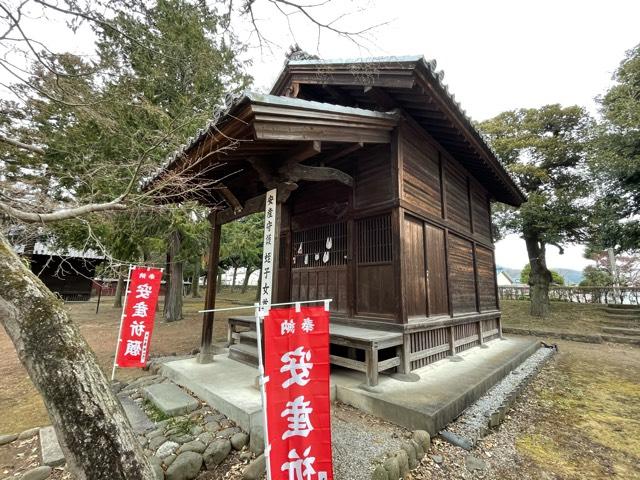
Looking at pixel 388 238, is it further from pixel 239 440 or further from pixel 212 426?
pixel 212 426

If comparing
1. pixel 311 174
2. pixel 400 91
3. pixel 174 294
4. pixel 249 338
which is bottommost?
pixel 249 338

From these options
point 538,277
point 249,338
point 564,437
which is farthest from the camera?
point 538,277

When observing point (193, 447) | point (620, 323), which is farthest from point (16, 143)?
point (620, 323)

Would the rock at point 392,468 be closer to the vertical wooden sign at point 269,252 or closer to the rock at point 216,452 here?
the rock at point 216,452

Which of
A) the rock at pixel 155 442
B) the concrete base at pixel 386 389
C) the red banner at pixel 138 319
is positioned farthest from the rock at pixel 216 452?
the red banner at pixel 138 319

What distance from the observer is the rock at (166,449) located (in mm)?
3190

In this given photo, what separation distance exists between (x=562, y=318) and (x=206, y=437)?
16.9 m

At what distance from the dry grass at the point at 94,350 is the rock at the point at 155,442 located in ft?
7.10

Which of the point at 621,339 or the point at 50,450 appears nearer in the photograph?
the point at 50,450

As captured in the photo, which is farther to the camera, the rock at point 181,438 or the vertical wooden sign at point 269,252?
the vertical wooden sign at point 269,252

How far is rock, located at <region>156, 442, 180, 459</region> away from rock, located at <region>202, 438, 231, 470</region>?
0.39m

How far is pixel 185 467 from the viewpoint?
2975 mm

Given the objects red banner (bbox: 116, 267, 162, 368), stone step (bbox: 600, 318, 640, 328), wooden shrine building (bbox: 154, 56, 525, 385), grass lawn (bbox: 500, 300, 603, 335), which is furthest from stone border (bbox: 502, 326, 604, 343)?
red banner (bbox: 116, 267, 162, 368)

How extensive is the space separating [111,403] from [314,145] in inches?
139
